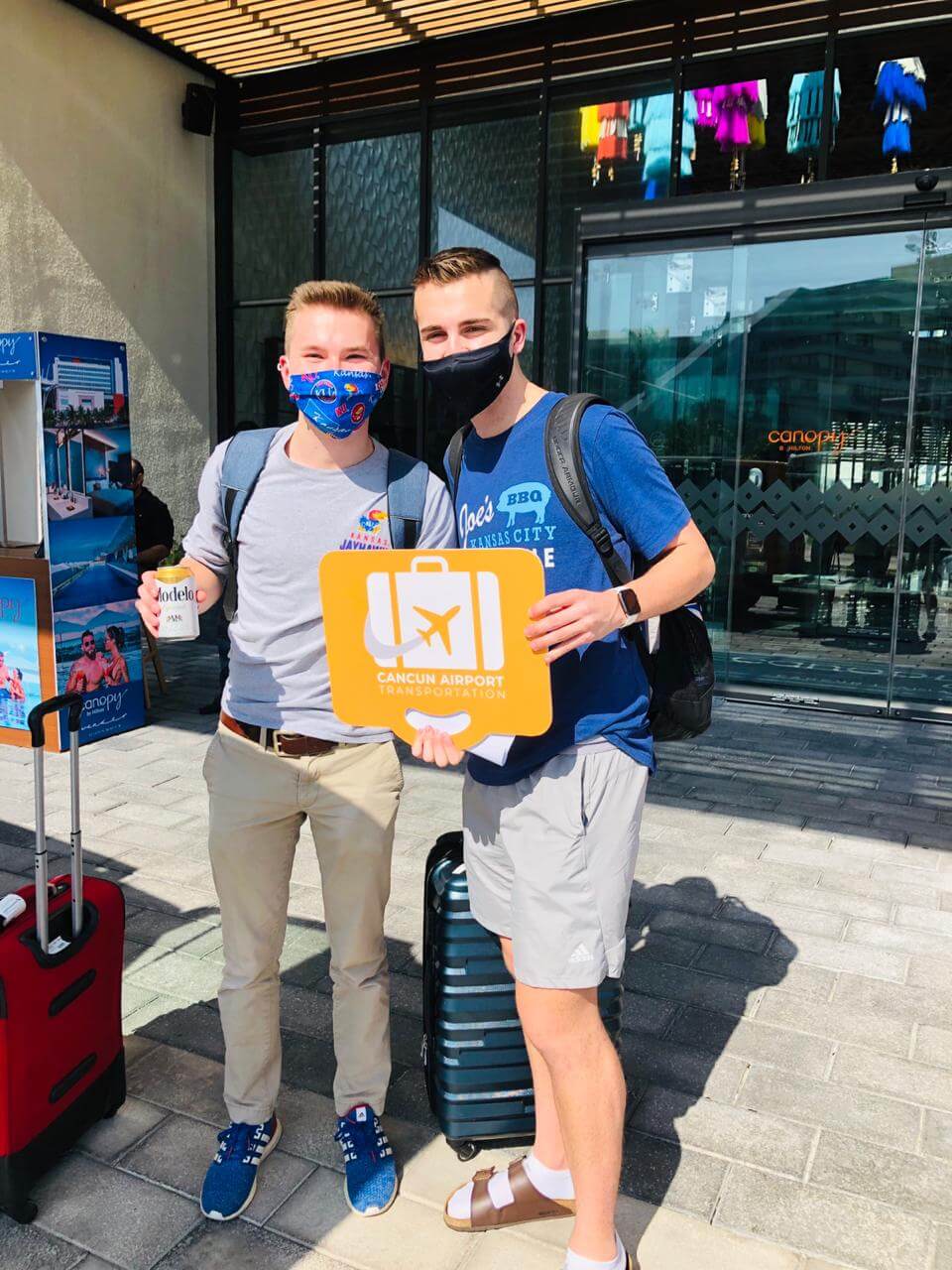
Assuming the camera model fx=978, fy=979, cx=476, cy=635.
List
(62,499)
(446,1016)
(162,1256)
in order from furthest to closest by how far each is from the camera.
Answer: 1. (62,499)
2. (446,1016)
3. (162,1256)

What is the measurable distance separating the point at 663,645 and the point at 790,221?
23.4ft

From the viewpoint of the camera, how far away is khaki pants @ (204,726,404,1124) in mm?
2254

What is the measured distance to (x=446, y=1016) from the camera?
2.38m

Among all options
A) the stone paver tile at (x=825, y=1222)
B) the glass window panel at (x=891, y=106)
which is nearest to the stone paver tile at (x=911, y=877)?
the stone paver tile at (x=825, y=1222)

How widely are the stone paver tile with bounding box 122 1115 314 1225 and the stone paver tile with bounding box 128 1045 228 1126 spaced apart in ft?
0.23

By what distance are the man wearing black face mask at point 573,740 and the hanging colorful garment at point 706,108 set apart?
789 centimetres

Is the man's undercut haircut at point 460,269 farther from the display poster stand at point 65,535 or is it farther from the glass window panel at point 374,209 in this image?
the glass window panel at point 374,209

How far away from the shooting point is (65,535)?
606cm

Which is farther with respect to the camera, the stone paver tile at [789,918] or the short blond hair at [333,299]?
the stone paver tile at [789,918]

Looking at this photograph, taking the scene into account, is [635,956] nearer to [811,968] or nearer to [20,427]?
[811,968]

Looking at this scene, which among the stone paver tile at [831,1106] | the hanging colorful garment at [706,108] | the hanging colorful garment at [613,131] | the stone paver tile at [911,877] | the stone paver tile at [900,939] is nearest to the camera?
the stone paver tile at [831,1106]

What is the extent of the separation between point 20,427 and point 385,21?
5574mm

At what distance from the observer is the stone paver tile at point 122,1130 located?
2.47m

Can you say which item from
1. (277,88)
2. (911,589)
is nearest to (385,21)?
(277,88)
